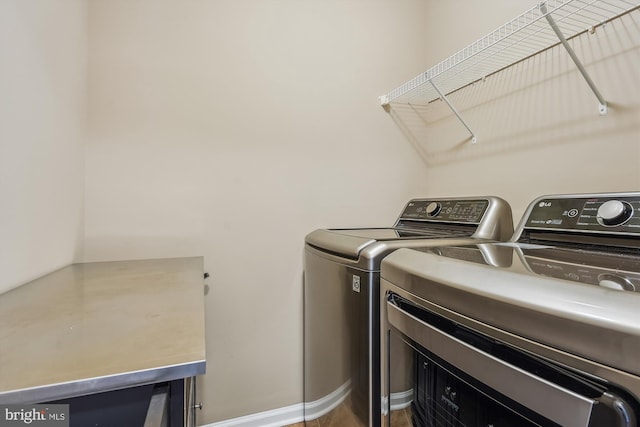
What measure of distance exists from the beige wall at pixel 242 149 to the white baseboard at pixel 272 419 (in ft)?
0.12

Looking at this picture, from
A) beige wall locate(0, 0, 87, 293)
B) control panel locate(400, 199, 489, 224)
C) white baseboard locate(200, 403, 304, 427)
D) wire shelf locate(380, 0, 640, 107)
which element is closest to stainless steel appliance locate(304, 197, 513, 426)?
control panel locate(400, 199, 489, 224)

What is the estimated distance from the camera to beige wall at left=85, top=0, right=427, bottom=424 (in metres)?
1.25

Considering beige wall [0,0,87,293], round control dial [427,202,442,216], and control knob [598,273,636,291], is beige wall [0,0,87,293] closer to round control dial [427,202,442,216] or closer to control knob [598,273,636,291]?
control knob [598,273,636,291]

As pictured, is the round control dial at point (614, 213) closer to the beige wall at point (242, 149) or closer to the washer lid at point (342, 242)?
the washer lid at point (342, 242)

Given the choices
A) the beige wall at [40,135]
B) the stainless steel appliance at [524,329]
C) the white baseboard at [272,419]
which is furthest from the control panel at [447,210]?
the beige wall at [40,135]

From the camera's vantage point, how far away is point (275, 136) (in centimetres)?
149

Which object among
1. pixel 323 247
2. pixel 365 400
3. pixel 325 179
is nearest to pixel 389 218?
pixel 325 179

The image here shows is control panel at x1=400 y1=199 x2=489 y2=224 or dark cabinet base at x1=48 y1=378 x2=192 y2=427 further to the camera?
control panel at x1=400 y1=199 x2=489 y2=224

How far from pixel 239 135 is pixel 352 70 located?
0.74 m

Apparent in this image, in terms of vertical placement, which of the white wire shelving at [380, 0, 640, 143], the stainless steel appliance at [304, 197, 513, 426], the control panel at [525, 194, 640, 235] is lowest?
the stainless steel appliance at [304, 197, 513, 426]

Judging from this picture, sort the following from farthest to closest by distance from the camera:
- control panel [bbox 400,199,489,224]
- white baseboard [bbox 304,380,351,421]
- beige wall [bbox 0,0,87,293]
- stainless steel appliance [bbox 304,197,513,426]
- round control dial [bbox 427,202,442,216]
Result: round control dial [bbox 427,202,442,216], control panel [bbox 400,199,489,224], white baseboard [bbox 304,380,351,421], stainless steel appliance [bbox 304,197,513,426], beige wall [bbox 0,0,87,293]

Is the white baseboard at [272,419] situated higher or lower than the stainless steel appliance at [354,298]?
lower

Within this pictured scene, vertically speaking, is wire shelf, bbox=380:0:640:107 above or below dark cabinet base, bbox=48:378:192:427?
above

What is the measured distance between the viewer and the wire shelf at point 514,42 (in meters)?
0.91
